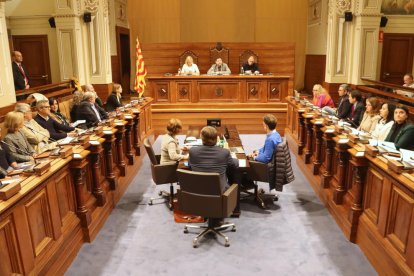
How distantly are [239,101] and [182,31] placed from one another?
5.01m

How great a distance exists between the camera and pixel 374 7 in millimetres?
8734

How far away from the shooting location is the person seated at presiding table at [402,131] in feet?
13.5

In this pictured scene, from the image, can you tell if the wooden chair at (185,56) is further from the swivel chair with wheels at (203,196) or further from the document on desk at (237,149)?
the swivel chair with wheels at (203,196)

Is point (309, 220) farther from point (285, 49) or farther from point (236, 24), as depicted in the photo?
point (236, 24)

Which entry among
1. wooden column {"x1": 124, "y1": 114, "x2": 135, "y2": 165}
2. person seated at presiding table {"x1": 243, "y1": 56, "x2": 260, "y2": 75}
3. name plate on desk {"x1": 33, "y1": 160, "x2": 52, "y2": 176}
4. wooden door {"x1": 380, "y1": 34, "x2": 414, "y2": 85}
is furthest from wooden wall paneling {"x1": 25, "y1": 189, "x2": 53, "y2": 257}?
wooden door {"x1": 380, "y1": 34, "x2": 414, "y2": 85}

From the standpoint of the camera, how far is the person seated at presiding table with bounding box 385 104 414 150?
4.13 meters

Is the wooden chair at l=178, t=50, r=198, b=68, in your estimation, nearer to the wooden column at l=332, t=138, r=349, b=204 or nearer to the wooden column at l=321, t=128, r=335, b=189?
the wooden column at l=321, t=128, r=335, b=189

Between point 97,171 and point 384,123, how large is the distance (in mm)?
3653

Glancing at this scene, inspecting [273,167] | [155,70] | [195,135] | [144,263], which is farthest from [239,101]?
[144,263]

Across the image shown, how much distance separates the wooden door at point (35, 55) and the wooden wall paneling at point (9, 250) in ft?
26.4

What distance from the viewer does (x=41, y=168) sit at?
300 centimetres

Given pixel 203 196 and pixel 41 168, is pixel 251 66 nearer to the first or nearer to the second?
pixel 203 196

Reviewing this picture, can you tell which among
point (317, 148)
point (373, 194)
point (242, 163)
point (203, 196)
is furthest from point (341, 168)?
point (203, 196)

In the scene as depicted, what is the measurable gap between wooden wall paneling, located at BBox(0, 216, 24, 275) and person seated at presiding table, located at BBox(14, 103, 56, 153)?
207 centimetres
